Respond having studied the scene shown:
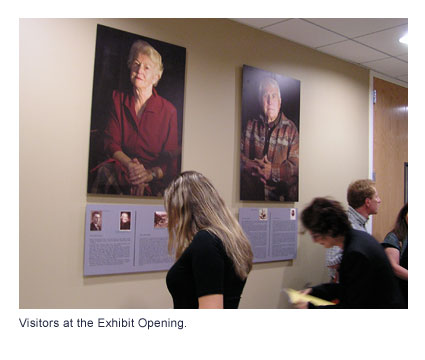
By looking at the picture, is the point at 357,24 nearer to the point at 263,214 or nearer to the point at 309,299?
the point at 263,214

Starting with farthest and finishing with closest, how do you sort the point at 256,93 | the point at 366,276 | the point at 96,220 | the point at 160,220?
1. the point at 256,93
2. the point at 160,220
3. the point at 96,220
4. the point at 366,276

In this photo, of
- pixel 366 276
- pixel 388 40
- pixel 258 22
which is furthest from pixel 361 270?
pixel 388 40

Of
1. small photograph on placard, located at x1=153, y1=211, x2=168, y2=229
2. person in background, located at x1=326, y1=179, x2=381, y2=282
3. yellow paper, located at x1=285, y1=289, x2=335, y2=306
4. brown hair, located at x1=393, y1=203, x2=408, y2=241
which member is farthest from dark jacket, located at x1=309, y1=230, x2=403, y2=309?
→ person in background, located at x1=326, y1=179, x2=381, y2=282

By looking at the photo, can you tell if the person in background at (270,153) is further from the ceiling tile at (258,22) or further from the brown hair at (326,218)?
the brown hair at (326,218)

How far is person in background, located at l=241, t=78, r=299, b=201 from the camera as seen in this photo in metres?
3.14

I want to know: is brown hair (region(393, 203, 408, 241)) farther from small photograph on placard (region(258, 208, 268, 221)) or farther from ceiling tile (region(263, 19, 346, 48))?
ceiling tile (region(263, 19, 346, 48))

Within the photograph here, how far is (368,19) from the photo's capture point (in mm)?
2992

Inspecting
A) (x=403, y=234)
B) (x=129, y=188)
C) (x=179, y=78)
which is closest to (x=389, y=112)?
(x=403, y=234)

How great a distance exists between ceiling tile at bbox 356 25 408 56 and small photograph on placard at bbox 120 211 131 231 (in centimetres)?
233

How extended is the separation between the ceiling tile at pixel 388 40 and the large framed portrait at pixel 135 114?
5.27ft

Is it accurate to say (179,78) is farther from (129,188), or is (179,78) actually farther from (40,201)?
(40,201)

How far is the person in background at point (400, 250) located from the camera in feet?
8.14

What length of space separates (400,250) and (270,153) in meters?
1.16

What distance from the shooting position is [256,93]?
10.5 feet
